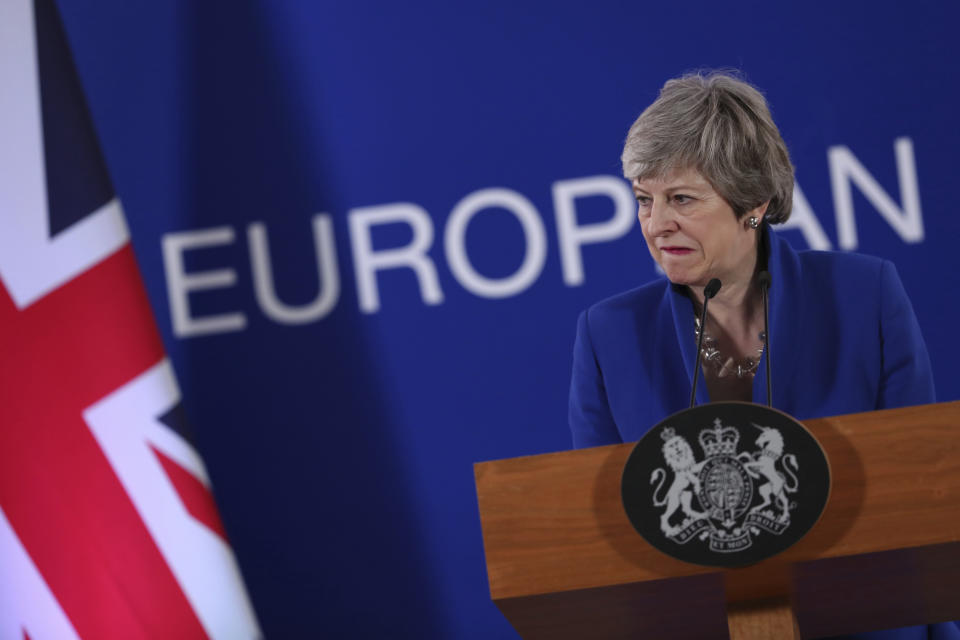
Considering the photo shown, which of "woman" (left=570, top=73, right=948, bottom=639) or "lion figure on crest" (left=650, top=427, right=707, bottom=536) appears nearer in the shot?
"lion figure on crest" (left=650, top=427, right=707, bottom=536)

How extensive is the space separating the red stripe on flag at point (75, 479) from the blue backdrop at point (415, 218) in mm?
286

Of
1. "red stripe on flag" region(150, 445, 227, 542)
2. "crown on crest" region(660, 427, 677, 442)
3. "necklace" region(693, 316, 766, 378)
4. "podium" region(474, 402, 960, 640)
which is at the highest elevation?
"crown on crest" region(660, 427, 677, 442)

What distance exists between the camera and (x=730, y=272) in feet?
5.80

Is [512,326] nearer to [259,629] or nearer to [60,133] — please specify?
[259,629]

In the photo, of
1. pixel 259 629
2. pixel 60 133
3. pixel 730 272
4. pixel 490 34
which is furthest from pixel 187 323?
pixel 730 272

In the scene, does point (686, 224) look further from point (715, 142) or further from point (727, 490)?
point (727, 490)

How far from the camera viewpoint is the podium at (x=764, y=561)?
1109 millimetres

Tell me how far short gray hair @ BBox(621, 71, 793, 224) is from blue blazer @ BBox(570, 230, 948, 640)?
11cm

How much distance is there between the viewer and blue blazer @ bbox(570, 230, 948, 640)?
167 centimetres

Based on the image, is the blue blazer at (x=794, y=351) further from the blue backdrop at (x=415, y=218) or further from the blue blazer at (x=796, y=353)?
the blue backdrop at (x=415, y=218)

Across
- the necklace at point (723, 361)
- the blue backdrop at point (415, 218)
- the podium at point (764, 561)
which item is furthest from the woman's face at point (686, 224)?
the blue backdrop at point (415, 218)

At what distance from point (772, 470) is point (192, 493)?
72.1 inches

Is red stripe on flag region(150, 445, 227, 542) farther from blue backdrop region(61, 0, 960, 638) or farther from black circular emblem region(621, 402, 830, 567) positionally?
black circular emblem region(621, 402, 830, 567)

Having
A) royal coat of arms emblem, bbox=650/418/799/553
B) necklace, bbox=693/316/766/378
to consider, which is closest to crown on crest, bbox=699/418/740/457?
royal coat of arms emblem, bbox=650/418/799/553
